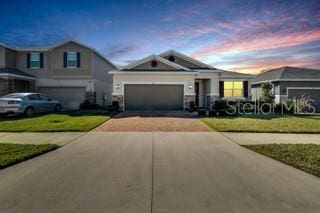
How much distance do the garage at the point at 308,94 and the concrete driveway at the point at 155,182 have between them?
22.1 m

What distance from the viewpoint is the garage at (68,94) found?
2553 centimetres

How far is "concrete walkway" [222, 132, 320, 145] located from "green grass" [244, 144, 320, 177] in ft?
2.61

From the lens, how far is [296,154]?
24.9 feet

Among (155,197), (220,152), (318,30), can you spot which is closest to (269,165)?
(220,152)

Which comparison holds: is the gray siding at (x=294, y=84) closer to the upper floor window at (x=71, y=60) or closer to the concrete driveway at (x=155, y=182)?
the upper floor window at (x=71, y=60)

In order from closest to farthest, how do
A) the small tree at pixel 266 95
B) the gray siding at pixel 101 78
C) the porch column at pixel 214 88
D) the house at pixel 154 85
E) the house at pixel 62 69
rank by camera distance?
the house at pixel 154 85 < the small tree at pixel 266 95 < the porch column at pixel 214 88 < the house at pixel 62 69 < the gray siding at pixel 101 78

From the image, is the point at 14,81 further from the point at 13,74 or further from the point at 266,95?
the point at 266,95

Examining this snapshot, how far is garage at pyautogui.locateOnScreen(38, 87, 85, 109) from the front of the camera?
2553 centimetres

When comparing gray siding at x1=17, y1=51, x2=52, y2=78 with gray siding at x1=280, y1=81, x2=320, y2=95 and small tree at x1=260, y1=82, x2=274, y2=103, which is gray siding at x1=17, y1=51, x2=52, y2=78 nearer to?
small tree at x1=260, y1=82, x2=274, y2=103

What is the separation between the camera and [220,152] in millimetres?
7984

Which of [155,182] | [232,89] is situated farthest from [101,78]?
[155,182]

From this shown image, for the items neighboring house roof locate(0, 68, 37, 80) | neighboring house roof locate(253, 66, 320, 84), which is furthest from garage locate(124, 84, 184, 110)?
neighboring house roof locate(253, 66, 320, 84)

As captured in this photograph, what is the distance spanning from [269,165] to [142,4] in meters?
11.5

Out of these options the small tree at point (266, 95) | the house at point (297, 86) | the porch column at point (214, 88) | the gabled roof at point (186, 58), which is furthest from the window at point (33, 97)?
the house at point (297, 86)
